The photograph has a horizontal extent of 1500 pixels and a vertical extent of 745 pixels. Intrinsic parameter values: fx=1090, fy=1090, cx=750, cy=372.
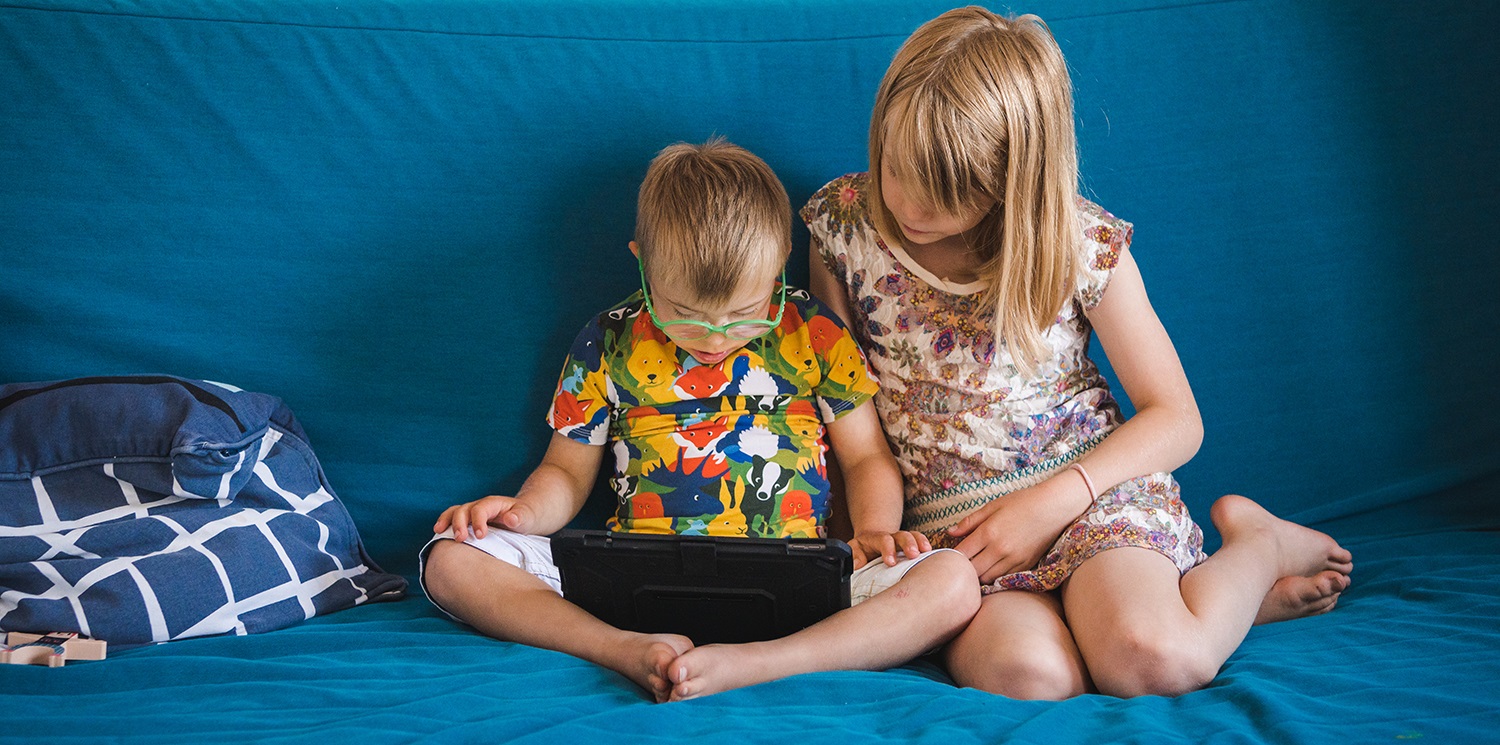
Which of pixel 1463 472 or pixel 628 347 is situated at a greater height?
pixel 628 347

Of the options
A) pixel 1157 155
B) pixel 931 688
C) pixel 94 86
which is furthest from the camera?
pixel 1157 155

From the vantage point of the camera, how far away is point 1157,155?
145 centimetres

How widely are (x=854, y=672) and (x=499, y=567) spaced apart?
1.35 feet

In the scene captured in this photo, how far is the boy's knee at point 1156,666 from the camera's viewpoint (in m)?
1.04

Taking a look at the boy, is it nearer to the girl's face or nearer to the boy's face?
the boy's face

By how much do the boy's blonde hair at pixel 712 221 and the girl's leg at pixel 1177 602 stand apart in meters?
0.49

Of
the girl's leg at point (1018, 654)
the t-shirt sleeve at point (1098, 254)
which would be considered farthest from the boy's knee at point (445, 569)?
the t-shirt sleeve at point (1098, 254)

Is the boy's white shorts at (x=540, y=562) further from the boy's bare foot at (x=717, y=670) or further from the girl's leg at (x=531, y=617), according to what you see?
the boy's bare foot at (x=717, y=670)

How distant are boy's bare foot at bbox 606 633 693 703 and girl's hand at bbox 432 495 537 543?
0.26m

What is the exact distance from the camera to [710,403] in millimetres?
1337

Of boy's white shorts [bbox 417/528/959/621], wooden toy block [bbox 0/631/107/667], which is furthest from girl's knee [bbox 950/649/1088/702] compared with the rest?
wooden toy block [bbox 0/631/107/667]

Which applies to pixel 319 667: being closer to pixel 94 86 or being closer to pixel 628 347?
pixel 628 347

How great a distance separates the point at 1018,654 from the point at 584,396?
0.60 meters

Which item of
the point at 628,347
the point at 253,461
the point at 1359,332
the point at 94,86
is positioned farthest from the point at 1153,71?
the point at 94,86
